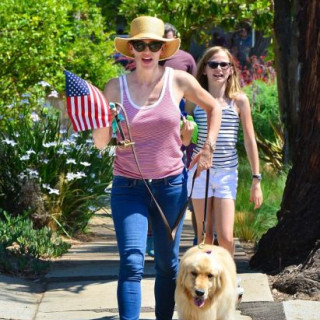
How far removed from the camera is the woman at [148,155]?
5371 mm

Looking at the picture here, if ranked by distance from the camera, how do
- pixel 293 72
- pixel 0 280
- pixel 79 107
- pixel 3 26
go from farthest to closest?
pixel 293 72
pixel 3 26
pixel 0 280
pixel 79 107

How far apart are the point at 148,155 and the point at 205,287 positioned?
821 millimetres

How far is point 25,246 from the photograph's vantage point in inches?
327

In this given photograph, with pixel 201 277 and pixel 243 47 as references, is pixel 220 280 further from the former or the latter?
pixel 243 47

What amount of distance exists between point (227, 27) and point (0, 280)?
9.20 meters

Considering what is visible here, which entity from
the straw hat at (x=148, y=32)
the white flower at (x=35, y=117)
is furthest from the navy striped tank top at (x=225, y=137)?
the white flower at (x=35, y=117)

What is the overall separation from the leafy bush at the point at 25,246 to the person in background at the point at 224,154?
1.82m

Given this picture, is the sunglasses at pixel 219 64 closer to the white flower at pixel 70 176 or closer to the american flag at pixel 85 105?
the american flag at pixel 85 105

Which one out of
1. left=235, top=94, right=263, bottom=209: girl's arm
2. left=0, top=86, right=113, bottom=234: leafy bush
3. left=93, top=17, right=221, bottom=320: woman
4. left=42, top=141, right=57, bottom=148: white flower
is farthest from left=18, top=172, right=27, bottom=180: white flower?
left=93, top=17, right=221, bottom=320: woman

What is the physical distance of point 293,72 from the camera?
1273 cm

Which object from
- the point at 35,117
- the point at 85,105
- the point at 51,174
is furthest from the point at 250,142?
the point at 35,117

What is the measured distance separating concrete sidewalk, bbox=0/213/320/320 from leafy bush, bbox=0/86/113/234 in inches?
35.2

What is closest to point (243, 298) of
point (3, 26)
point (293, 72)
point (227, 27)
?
point (3, 26)

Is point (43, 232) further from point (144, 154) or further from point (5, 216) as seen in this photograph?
point (144, 154)
